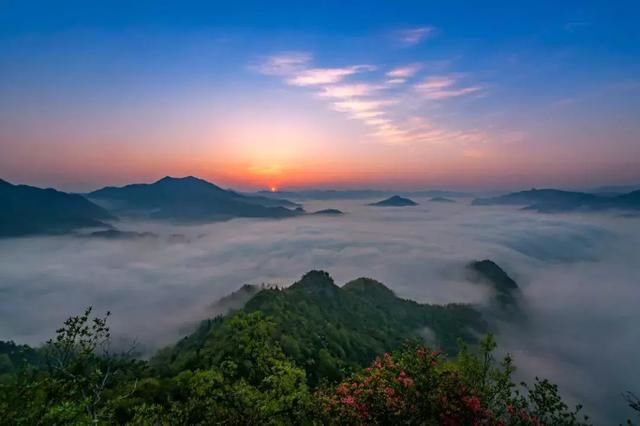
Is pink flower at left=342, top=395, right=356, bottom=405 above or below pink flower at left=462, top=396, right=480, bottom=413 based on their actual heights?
below

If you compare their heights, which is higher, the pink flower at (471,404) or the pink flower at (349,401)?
the pink flower at (471,404)

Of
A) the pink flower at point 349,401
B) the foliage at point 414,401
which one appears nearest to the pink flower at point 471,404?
the foliage at point 414,401

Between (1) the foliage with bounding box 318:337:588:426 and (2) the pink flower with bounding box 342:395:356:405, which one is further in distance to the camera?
(2) the pink flower with bounding box 342:395:356:405

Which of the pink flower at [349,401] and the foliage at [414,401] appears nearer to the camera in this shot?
the foliage at [414,401]

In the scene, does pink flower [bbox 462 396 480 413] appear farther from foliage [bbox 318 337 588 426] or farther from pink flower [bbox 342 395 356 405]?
pink flower [bbox 342 395 356 405]

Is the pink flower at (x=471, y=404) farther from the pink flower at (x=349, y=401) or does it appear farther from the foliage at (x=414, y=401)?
the pink flower at (x=349, y=401)

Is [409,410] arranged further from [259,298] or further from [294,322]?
[259,298]

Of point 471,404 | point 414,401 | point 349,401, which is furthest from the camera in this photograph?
point 349,401

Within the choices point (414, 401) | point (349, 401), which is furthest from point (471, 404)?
point (349, 401)

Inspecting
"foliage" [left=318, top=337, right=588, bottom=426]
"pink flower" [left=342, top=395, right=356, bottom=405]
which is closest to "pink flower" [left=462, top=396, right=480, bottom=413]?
"foliage" [left=318, top=337, right=588, bottom=426]

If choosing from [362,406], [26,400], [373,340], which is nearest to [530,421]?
[362,406]

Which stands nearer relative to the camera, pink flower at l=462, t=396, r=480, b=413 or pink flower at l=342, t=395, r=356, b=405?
pink flower at l=462, t=396, r=480, b=413

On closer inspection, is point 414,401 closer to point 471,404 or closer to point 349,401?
point 471,404

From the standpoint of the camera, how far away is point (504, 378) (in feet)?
90.3
